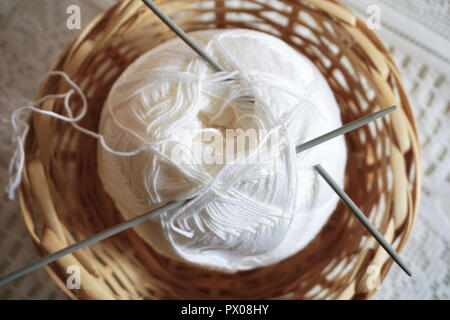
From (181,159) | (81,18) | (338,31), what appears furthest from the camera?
(81,18)

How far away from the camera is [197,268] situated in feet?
2.05

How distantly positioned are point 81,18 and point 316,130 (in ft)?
1.50

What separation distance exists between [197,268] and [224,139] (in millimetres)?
266

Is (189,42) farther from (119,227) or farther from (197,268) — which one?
(197,268)

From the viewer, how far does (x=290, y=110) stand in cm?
44

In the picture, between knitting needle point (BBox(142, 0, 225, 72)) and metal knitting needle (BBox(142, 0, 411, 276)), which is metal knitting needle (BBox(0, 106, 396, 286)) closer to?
metal knitting needle (BBox(142, 0, 411, 276))

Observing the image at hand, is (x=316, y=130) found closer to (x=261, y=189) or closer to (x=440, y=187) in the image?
(x=261, y=189)

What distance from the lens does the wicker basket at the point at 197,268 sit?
47cm

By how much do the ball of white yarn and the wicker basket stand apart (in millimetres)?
70

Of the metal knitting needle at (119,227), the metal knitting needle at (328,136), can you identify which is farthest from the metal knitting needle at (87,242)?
the metal knitting needle at (328,136)

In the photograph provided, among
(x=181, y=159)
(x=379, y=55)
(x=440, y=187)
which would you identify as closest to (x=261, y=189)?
(x=181, y=159)

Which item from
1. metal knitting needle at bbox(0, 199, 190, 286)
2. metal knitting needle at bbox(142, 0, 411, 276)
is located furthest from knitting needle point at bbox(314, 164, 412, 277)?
metal knitting needle at bbox(0, 199, 190, 286)

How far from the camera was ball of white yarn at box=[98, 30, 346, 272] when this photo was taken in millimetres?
422

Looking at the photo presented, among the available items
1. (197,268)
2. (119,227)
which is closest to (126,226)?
(119,227)
